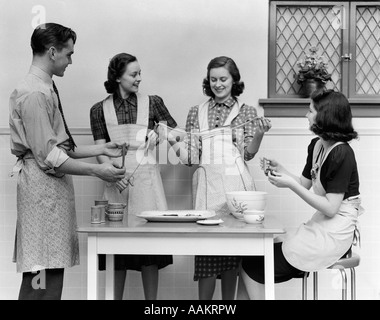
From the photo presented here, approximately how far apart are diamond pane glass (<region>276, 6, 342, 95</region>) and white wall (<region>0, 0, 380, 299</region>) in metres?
0.13

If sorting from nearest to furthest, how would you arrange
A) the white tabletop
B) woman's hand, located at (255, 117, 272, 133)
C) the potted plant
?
the white tabletop, woman's hand, located at (255, 117, 272, 133), the potted plant

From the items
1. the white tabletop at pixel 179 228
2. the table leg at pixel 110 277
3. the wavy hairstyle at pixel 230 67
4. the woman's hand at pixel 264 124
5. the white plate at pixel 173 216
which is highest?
the wavy hairstyle at pixel 230 67

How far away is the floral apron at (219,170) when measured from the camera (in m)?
2.26

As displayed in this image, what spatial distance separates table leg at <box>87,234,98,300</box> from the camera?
174cm

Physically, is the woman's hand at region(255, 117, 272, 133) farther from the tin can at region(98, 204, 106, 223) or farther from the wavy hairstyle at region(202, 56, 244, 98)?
the tin can at region(98, 204, 106, 223)

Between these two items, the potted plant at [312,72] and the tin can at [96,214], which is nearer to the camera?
the tin can at [96,214]

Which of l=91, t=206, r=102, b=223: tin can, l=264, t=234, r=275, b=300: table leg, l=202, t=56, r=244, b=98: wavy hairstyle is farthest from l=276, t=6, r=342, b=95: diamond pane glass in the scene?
l=91, t=206, r=102, b=223: tin can

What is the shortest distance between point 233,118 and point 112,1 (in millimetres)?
1029

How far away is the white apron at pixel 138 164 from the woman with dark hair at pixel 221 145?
6.1 inches

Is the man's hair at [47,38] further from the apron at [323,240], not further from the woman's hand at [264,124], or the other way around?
the apron at [323,240]

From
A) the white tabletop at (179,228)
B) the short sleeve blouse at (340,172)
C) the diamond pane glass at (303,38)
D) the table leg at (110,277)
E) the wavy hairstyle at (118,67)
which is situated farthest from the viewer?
the diamond pane glass at (303,38)

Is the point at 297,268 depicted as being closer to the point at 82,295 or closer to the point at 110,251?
the point at 110,251

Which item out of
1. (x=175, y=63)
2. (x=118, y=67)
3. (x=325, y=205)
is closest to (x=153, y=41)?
(x=175, y=63)

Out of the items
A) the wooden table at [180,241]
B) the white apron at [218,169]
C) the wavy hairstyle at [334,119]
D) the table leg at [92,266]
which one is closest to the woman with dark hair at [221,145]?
the white apron at [218,169]
